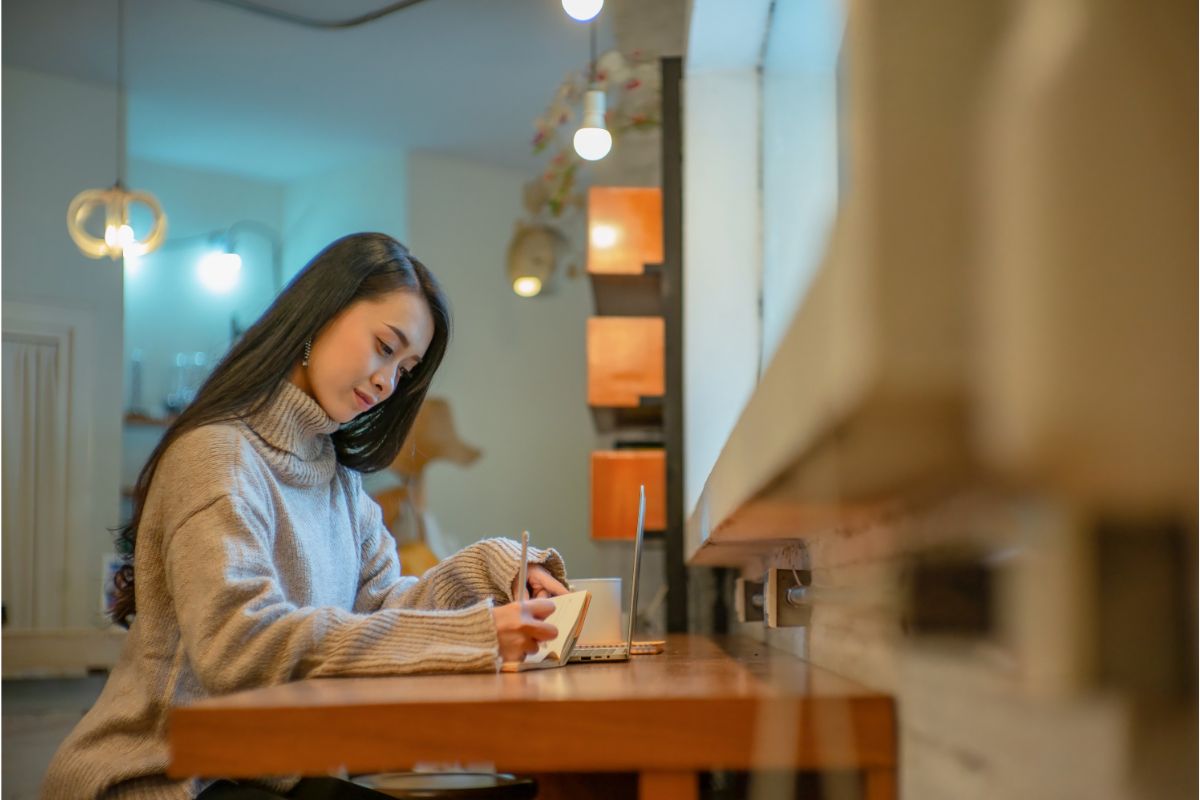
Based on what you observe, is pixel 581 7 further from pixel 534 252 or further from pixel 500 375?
pixel 500 375

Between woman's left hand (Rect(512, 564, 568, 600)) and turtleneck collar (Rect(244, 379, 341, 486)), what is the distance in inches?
11.9

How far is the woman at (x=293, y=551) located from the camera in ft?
3.50

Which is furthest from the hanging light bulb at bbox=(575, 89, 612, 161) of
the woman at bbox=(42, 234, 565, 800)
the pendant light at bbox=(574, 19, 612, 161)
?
the woman at bbox=(42, 234, 565, 800)

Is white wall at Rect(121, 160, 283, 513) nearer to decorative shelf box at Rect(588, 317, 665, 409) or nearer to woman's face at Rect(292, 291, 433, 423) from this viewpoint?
decorative shelf box at Rect(588, 317, 665, 409)

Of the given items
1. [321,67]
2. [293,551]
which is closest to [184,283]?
[321,67]

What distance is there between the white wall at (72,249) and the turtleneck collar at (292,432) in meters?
3.45

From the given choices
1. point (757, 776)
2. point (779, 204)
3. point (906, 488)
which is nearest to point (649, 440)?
point (779, 204)

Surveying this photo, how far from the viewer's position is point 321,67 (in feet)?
15.2

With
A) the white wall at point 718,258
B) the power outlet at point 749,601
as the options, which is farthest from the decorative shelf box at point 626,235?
the power outlet at point 749,601

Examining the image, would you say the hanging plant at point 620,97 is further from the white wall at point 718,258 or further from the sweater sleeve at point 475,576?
the sweater sleeve at point 475,576

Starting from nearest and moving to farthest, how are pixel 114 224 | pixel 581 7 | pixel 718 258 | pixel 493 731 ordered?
pixel 493 731 → pixel 581 7 → pixel 718 258 → pixel 114 224

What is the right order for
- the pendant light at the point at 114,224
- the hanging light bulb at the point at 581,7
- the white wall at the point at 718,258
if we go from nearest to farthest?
the hanging light bulb at the point at 581,7, the white wall at the point at 718,258, the pendant light at the point at 114,224

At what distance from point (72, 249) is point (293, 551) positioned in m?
3.65

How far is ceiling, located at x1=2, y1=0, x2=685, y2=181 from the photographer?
4297mm
